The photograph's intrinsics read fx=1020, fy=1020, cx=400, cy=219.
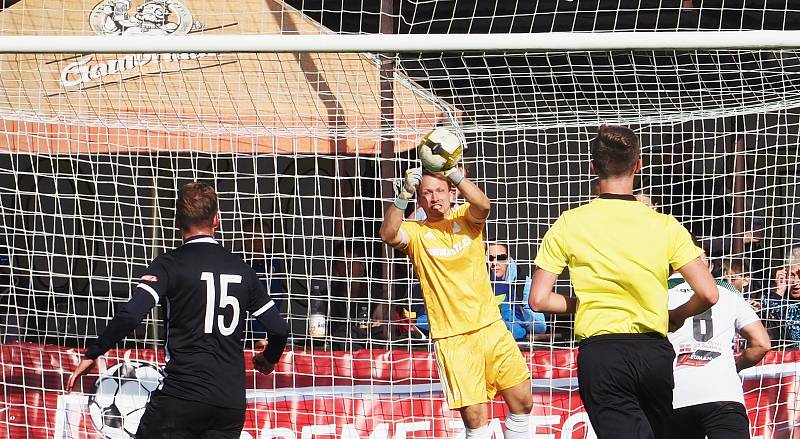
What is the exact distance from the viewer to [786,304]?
24.5 ft

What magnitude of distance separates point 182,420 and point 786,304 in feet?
15.6

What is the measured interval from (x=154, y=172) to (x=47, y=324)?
142 centimetres

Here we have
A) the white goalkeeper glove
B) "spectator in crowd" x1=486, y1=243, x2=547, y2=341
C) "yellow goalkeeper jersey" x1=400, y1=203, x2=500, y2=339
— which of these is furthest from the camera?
"spectator in crowd" x1=486, y1=243, x2=547, y2=341

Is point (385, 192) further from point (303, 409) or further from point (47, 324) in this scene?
point (47, 324)

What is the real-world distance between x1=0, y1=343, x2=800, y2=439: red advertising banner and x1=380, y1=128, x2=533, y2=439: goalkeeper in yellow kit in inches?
53.0

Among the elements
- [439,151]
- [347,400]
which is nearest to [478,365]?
[439,151]

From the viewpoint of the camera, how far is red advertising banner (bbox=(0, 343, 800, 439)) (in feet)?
24.0

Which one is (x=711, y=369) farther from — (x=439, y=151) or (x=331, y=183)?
(x=331, y=183)

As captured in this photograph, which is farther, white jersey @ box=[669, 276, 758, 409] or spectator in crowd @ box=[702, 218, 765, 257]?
spectator in crowd @ box=[702, 218, 765, 257]

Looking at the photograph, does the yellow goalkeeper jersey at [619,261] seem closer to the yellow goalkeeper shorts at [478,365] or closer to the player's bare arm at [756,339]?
the player's bare arm at [756,339]

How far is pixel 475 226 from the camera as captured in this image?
616 cm

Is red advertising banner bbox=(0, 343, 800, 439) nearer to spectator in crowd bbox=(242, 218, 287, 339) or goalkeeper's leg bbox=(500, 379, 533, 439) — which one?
spectator in crowd bbox=(242, 218, 287, 339)

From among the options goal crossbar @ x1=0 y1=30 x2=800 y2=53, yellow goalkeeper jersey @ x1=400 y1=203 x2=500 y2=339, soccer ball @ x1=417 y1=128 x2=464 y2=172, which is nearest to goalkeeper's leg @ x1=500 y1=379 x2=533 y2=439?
yellow goalkeeper jersey @ x1=400 y1=203 x2=500 y2=339

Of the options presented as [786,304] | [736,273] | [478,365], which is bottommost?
[478,365]
